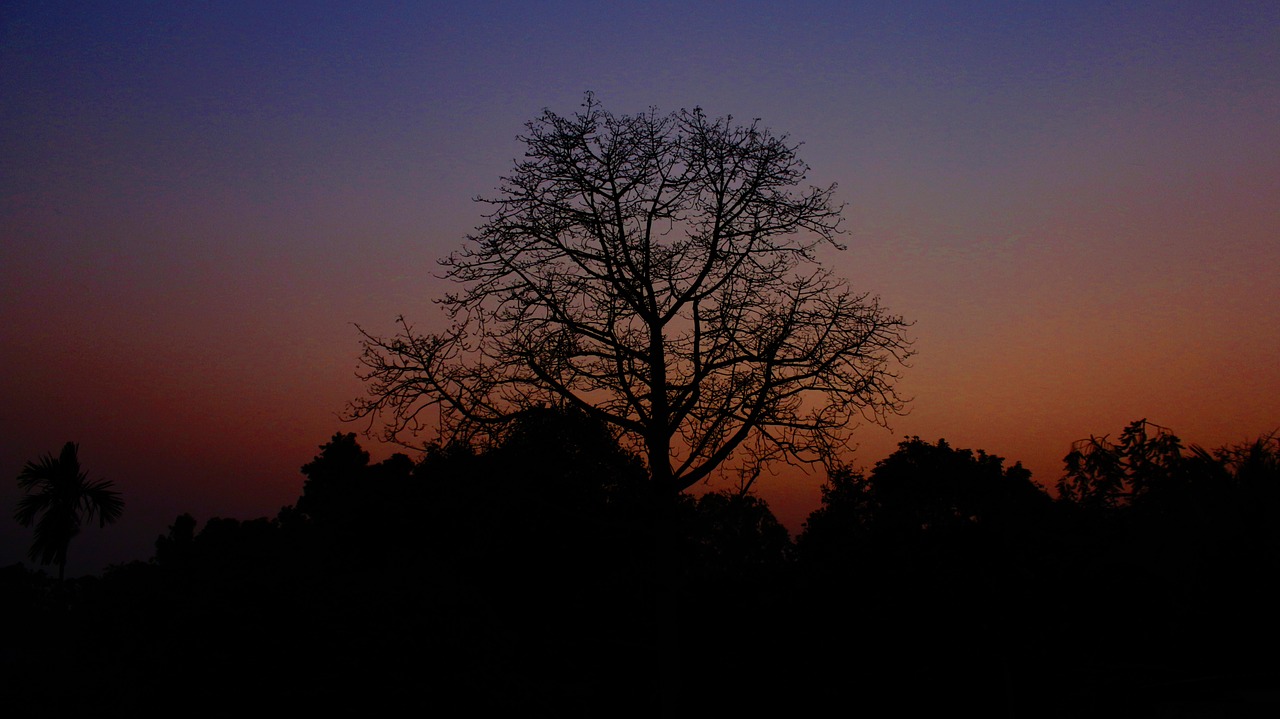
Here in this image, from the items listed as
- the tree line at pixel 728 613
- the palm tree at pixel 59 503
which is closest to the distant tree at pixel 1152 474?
the tree line at pixel 728 613

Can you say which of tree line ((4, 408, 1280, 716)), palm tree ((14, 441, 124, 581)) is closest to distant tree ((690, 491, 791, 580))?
tree line ((4, 408, 1280, 716))

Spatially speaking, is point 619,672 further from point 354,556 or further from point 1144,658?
point 1144,658

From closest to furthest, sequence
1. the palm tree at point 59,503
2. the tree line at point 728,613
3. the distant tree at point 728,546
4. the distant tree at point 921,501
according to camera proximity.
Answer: the tree line at point 728,613, the distant tree at point 728,546, the distant tree at point 921,501, the palm tree at point 59,503

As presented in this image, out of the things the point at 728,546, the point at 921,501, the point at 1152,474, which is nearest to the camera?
the point at 1152,474

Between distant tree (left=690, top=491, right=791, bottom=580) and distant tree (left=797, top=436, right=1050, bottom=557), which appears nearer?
distant tree (left=690, top=491, right=791, bottom=580)

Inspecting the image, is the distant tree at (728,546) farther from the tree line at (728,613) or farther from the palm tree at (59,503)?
the palm tree at (59,503)

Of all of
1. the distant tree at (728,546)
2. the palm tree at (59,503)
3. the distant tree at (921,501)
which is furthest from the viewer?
the palm tree at (59,503)

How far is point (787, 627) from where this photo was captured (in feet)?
45.3

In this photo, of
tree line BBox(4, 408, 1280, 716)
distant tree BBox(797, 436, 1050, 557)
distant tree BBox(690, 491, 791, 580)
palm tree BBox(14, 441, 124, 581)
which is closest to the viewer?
tree line BBox(4, 408, 1280, 716)

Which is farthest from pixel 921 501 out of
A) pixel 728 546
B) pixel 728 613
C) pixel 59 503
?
pixel 59 503

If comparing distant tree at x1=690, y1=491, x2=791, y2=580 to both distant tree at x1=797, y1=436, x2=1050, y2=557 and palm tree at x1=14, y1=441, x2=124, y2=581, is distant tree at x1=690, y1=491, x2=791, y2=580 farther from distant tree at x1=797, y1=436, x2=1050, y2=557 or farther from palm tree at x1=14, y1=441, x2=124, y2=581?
palm tree at x1=14, y1=441, x2=124, y2=581

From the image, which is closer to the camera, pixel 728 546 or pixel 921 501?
pixel 728 546

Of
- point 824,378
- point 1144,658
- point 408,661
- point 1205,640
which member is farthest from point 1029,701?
point 408,661

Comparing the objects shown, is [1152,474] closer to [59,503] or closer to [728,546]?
[728,546]
